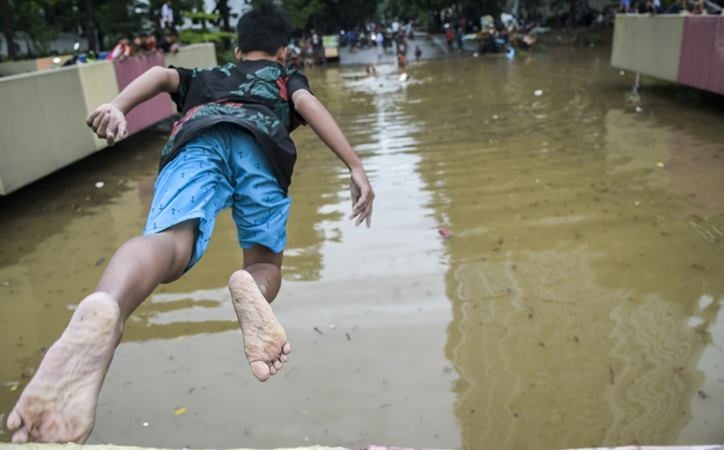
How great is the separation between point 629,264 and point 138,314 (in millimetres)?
3773

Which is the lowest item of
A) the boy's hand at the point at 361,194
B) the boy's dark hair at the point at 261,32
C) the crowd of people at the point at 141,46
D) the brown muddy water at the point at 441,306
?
the brown muddy water at the point at 441,306

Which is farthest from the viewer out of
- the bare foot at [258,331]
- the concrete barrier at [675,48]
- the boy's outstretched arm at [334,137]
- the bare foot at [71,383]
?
the concrete barrier at [675,48]

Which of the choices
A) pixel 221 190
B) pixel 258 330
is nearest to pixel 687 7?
pixel 221 190

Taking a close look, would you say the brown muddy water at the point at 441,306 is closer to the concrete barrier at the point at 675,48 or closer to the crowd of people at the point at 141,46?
the concrete barrier at the point at 675,48

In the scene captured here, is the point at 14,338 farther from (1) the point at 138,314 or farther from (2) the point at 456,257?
(2) the point at 456,257

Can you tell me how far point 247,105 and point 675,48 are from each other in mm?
10617

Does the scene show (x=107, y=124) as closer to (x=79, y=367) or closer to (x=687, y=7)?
(x=79, y=367)

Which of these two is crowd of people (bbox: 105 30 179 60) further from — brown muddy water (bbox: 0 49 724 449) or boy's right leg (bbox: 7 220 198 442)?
boy's right leg (bbox: 7 220 198 442)

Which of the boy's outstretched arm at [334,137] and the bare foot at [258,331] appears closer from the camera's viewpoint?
the bare foot at [258,331]

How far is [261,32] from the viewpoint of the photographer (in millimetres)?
2711

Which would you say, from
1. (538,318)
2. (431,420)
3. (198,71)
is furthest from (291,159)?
(538,318)

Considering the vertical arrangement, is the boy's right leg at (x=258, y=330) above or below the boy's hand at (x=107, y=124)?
below

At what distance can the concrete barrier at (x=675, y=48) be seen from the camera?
9617 mm

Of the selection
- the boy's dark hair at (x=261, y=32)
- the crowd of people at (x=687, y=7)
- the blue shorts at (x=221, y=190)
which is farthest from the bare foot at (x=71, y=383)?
the crowd of people at (x=687, y=7)
